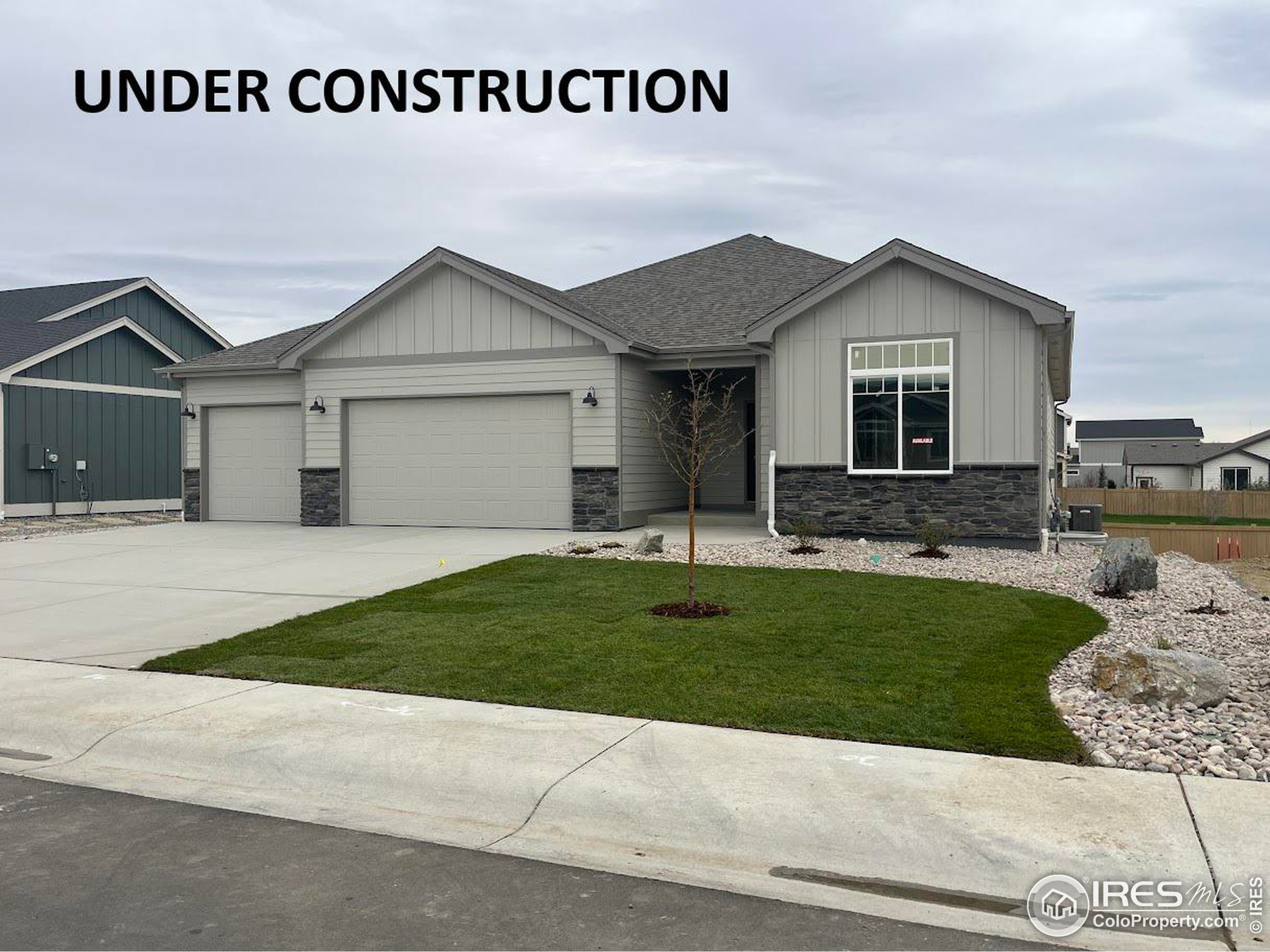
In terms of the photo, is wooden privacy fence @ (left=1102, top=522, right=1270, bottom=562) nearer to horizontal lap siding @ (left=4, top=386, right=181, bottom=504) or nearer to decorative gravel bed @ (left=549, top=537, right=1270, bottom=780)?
decorative gravel bed @ (left=549, top=537, right=1270, bottom=780)

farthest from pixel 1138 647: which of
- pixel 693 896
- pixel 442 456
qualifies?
pixel 442 456

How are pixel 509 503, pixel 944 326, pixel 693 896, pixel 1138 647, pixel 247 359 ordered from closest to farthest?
pixel 693 896, pixel 1138 647, pixel 944 326, pixel 509 503, pixel 247 359

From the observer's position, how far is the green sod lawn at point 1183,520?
120 ft

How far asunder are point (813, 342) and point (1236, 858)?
12.8 metres

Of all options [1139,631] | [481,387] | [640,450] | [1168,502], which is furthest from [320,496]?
[1168,502]

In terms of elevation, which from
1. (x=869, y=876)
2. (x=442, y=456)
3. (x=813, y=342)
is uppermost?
(x=813, y=342)

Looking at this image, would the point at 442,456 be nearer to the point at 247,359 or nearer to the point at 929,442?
the point at 247,359

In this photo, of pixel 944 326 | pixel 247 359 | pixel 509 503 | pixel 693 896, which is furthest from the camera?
pixel 247 359

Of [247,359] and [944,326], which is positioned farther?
[247,359]

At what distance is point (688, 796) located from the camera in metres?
5.24

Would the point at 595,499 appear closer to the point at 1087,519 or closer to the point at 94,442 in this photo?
the point at 1087,519

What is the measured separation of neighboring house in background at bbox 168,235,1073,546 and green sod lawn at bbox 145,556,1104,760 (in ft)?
15.1

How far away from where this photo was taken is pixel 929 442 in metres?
16.0

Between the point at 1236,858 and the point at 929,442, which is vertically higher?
the point at 929,442
